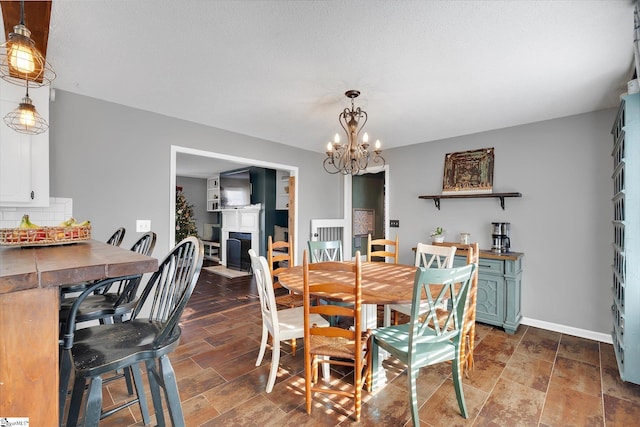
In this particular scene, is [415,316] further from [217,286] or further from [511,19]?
[217,286]

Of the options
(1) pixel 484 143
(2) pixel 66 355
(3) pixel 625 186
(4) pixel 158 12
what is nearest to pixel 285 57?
(4) pixel 158 12

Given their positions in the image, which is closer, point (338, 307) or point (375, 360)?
point (338, 307)

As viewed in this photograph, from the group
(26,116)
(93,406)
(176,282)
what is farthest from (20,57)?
(93,406)

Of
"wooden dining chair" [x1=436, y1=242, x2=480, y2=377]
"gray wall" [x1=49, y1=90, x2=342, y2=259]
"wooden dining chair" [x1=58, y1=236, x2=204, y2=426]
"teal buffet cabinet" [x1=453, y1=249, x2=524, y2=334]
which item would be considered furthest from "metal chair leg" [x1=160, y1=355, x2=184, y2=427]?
"teal buffet cabinet" [x1=453, y1=249, x2=524, y2=334]

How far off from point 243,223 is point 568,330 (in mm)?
5386

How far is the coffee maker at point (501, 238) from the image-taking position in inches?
135

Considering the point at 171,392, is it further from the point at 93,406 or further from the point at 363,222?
the point at 363,222

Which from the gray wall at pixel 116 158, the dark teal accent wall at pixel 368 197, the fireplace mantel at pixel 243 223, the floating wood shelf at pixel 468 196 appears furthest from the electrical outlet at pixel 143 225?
the floating wood shelf at pixel 468 196

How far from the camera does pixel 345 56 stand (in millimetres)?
1984

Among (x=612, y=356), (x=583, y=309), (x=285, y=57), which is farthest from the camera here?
(x=583, y=309)

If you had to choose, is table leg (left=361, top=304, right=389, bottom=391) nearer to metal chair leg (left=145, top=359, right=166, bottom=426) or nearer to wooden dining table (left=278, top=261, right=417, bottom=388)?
wooden dining table (left=278, top=261, right=417, bottom=388)

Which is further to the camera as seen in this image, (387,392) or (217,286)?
(217,286)

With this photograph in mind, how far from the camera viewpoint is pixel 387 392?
2.04m

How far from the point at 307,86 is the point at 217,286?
3777 millimetres
